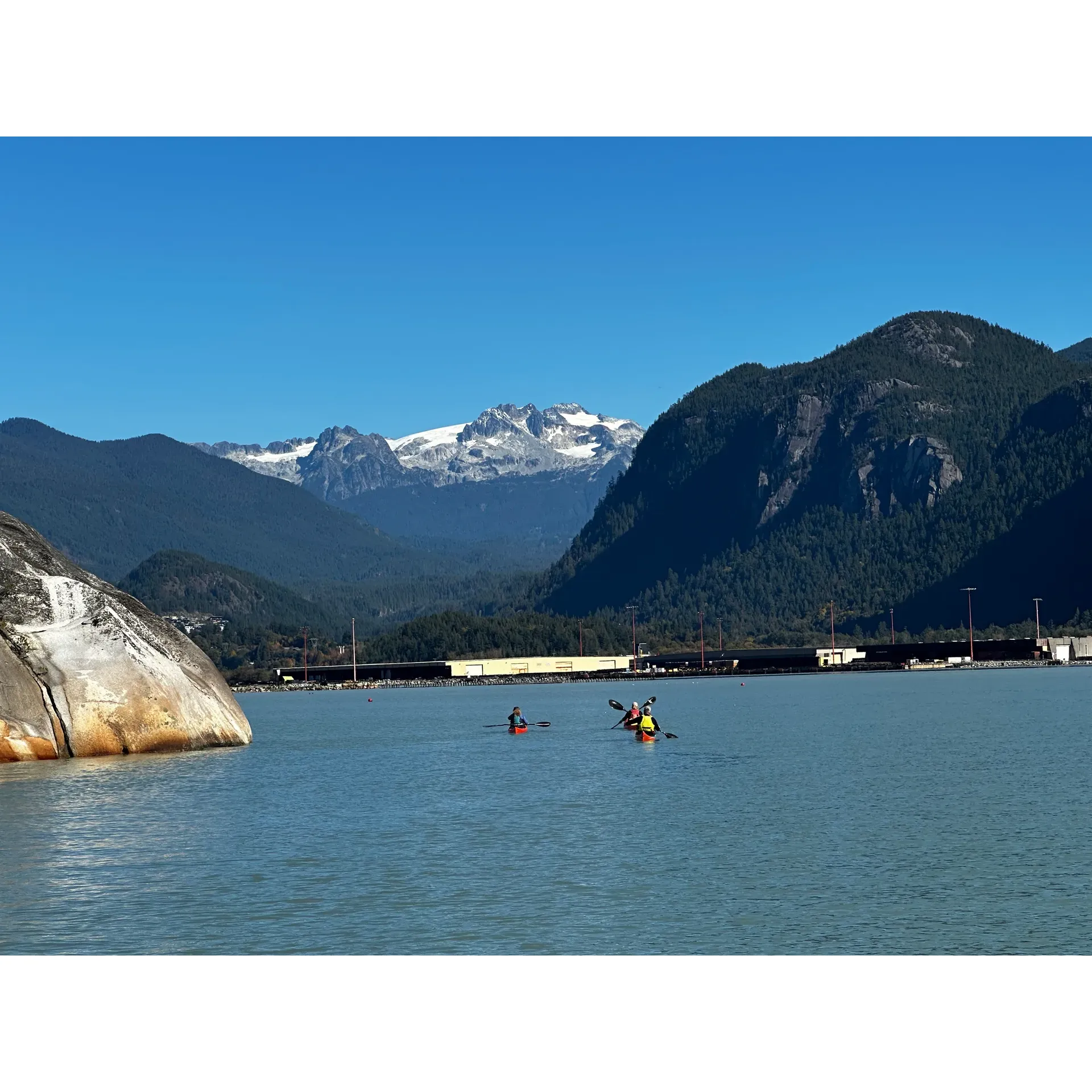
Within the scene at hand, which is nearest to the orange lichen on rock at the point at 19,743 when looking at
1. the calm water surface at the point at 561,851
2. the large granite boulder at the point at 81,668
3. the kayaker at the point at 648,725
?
the large granite boulder at the point at 81,668

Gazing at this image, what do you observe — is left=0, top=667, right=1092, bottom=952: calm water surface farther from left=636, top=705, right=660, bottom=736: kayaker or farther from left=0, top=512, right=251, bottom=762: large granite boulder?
left=636, top=705, right=660, bottom=736: kayaker

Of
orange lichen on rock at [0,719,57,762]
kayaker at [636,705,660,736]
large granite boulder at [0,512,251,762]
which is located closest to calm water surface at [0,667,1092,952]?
orange lichen on rock at [0,719,57,762]

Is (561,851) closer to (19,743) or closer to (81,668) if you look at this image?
(81,668)

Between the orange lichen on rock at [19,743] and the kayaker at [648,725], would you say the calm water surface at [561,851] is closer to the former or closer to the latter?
the orange lichen on rock at [19,743]

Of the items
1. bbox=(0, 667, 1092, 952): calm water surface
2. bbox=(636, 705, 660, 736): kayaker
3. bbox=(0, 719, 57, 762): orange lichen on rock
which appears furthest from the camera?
bbox=(636, 705, 660, 736): kayaker
